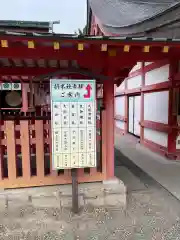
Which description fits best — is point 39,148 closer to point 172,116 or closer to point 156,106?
point 172,116

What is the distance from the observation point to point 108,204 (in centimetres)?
328

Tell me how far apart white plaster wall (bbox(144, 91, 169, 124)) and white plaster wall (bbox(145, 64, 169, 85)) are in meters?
0.38

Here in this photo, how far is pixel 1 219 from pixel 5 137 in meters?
1.15

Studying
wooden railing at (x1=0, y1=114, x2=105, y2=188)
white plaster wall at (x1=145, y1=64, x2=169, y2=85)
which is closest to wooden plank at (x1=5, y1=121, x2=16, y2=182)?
wooden railing at (x1=0, y1=114, x2=105, y2=188)

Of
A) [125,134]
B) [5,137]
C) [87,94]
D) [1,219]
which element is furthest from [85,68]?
[125,134]

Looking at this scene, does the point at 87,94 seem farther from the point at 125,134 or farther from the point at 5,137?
the point at 125,134

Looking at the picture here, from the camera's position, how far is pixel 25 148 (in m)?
3.19

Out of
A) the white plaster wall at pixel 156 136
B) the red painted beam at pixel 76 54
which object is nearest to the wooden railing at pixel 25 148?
the red painted beam at pixel 76 54

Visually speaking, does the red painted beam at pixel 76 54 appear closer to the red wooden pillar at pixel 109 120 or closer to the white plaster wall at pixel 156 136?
the red wooden pillar at pixel 109 120

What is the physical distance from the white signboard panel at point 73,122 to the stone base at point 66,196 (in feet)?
1.70

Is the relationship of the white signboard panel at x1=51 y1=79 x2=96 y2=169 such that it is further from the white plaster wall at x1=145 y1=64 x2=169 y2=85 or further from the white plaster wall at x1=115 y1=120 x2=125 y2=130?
the white plaster wall at x1=115 y1=120 x2=125 y2=130

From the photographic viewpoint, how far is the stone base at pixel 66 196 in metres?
3.10

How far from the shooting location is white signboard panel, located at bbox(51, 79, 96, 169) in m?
2.84

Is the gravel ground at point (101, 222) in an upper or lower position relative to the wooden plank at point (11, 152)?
lower
